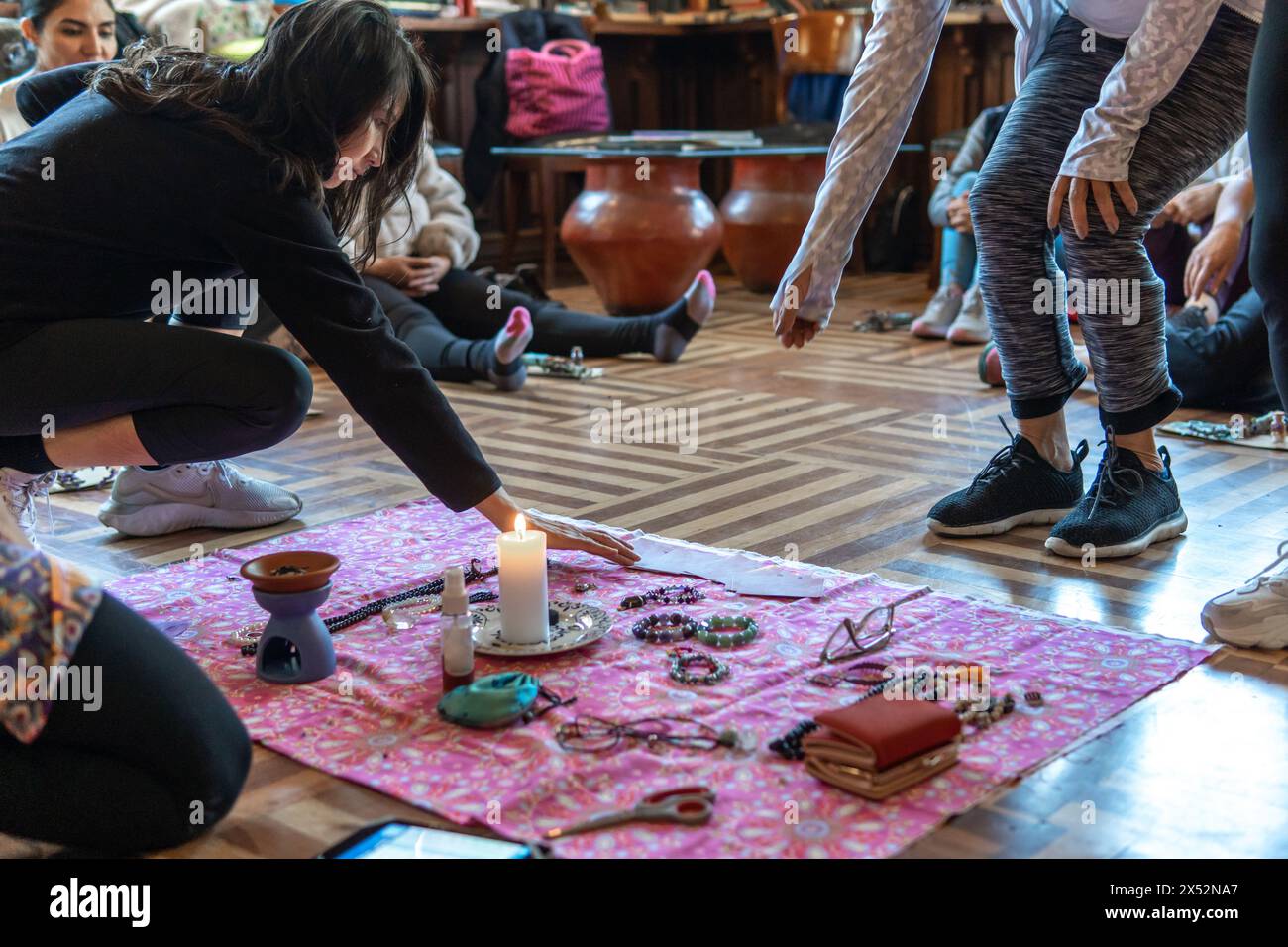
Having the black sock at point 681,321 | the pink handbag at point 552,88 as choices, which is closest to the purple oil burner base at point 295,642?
the black sock at point 681,321

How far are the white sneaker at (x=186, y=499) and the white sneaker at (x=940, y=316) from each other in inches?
102

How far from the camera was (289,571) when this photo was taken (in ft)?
5.21

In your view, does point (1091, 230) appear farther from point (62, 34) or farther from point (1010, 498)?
point (62, 34)

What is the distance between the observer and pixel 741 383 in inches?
143

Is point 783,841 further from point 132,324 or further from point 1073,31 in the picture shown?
point 1073,31

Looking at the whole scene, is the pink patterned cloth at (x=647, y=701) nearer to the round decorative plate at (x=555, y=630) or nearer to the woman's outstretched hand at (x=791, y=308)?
the round decorative plate at (x=555, y=630)

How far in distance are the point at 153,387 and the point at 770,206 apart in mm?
3530

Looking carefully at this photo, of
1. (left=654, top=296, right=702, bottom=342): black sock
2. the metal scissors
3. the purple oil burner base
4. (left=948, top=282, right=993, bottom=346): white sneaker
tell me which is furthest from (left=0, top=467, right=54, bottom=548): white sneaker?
(left=948, top=282, right=993, bottom=346): white sneaker

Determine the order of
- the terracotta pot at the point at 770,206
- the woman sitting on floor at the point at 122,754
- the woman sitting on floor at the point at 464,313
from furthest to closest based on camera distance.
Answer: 1. the terracotta pot at the point at 770,206
2. the woman sitting on floor at the point at 464,313
3. the woman sitting on floor at the point at 122,754

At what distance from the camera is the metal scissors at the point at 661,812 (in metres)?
1.23

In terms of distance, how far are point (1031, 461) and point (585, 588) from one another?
31.5 inches

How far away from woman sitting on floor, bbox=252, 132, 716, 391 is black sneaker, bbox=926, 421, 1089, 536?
150 cm

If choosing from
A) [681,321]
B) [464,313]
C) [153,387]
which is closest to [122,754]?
[153,387]

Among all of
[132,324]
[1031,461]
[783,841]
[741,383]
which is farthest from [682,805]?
[741,383]
